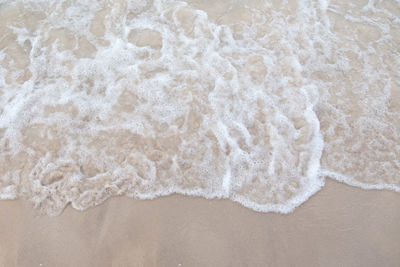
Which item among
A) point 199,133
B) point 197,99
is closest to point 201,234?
point 199,133

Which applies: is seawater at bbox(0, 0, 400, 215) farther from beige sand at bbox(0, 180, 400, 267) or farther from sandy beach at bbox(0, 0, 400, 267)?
beige sand at bbox(0, 180, 400, 267)

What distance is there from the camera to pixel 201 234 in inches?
93.6

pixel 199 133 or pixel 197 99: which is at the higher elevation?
pixel 197 99

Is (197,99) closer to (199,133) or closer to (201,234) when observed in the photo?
(199,133)

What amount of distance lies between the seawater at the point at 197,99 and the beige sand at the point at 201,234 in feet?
0.39

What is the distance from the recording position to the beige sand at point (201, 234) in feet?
7.52

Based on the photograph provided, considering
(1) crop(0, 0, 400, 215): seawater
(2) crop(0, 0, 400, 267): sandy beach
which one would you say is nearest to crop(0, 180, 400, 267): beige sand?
(2) crop(0, 0, 400, 267): sandy beach

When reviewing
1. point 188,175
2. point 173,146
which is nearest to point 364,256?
point 188,175

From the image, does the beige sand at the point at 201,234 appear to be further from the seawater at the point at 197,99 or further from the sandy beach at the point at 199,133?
the seawater at the point at 197,99

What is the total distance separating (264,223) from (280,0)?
3067 mm

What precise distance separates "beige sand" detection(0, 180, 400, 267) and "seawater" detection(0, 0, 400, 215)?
0.39 ft

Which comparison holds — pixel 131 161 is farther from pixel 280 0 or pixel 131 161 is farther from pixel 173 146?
pixel 280 0

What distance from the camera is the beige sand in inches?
90.3

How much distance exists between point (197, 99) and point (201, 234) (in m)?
1.35
